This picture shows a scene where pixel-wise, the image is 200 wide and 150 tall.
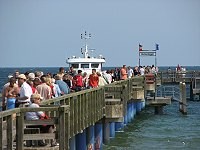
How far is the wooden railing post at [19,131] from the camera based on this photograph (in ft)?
37.7

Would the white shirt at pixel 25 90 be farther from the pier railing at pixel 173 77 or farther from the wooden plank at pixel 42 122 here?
the pier railing at pixel 173 77

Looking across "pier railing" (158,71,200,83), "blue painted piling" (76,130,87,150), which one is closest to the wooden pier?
"blue painted piling" (76,130,87,150)

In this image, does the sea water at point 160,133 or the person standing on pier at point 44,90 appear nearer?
the person standing on pier at point 44,90

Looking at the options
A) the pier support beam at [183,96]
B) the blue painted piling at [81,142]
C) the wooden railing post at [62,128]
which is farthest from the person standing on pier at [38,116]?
the pier support beam at [183,96]

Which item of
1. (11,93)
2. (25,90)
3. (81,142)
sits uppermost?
(25,90)

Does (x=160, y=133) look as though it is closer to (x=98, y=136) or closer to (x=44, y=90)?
(x=98, y=136)

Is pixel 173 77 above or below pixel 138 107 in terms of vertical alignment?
above

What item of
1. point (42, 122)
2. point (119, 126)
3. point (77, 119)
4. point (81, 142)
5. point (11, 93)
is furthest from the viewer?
point (119, 126)

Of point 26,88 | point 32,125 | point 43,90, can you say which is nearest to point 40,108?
point 32,125

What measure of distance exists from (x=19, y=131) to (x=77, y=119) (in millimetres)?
5604

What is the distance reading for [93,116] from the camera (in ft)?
66.2

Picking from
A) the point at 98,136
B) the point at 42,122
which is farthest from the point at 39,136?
the point at 98,136

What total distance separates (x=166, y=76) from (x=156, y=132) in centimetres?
1949

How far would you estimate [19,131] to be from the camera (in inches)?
456
